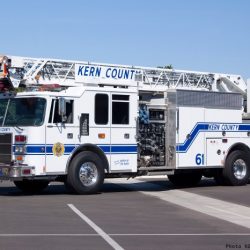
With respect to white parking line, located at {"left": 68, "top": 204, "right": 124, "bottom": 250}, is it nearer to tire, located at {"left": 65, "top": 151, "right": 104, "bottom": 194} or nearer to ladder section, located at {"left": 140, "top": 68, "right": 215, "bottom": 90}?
tire, located at {"left": 65, "top": 151, "right": 104, "bottom": 194}

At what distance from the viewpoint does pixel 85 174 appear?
16875 mm

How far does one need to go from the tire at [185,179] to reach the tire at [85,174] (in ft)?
15.2

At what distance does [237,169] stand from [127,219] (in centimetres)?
877

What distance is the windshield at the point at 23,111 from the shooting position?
16.3m

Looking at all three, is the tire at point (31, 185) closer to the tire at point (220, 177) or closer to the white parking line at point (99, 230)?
the white parking line at point (99, 230)

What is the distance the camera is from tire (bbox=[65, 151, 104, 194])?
1656cm

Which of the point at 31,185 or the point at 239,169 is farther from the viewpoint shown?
the point at 239,169

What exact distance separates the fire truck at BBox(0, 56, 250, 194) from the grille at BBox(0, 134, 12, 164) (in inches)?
1.0

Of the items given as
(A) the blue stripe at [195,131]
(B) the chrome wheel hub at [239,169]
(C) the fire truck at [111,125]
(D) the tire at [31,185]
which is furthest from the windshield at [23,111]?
(B) the chrome wheel hub at [239,169]

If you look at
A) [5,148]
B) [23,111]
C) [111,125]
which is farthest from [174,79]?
[5,148]

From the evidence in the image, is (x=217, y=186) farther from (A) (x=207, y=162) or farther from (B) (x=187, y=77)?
(B) (x=187, y=77)

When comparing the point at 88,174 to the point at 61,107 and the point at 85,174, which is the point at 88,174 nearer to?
the point at 85,174

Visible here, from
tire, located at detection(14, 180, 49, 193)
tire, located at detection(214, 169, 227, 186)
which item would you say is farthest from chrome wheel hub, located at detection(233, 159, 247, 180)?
tire, located at detection(14, 180, 49, 193)

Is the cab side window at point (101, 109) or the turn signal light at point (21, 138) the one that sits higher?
the cab side window at point (101, 109)
